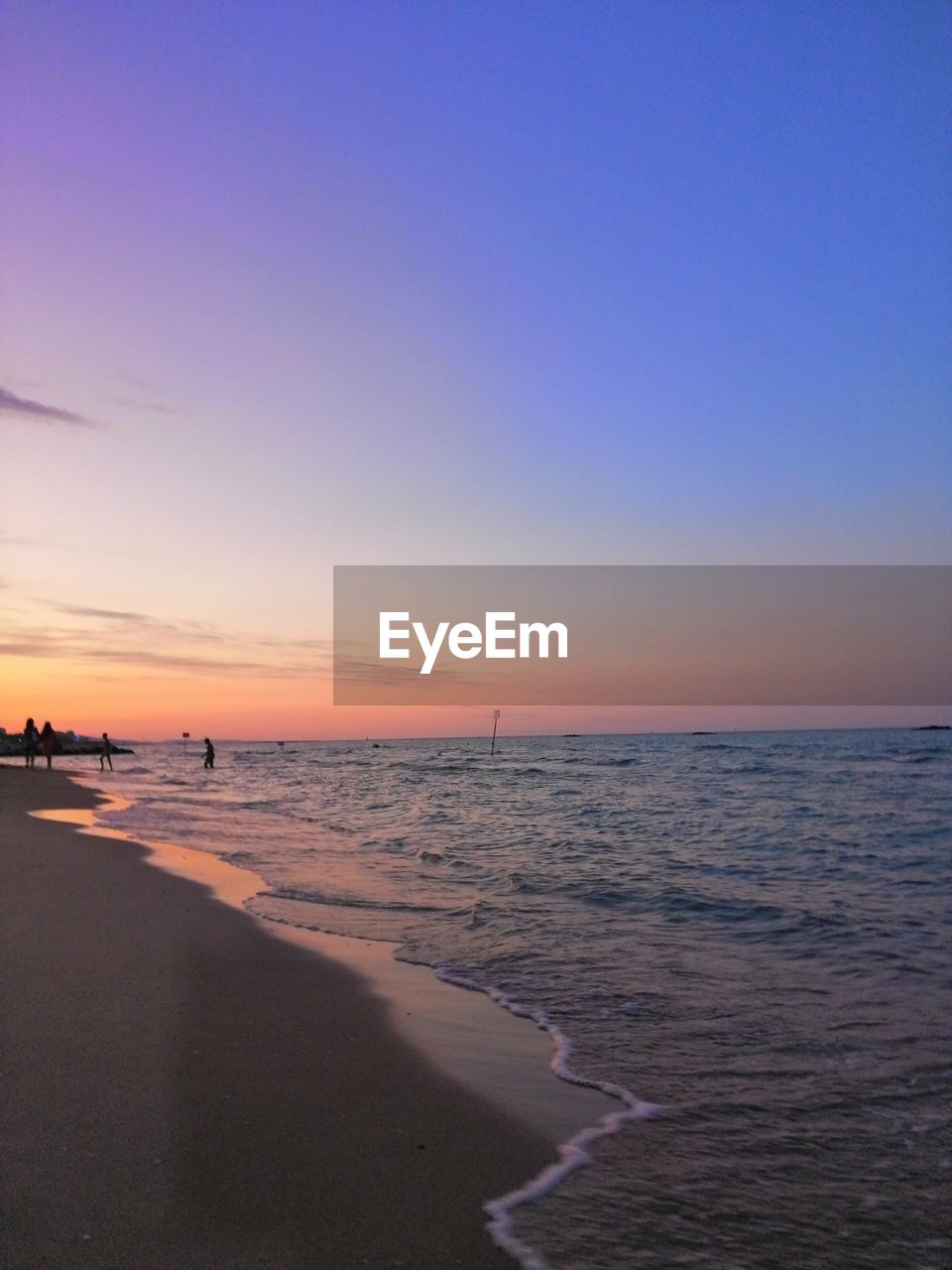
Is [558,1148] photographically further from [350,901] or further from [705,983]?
[350,901]

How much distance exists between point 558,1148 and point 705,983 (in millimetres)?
3894

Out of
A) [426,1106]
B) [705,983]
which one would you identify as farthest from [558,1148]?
[705,983]

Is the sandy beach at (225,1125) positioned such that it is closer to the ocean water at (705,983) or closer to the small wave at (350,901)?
the ocean water at (705,983)

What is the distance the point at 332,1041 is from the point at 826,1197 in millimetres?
3128

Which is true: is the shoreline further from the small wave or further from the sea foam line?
the small wave

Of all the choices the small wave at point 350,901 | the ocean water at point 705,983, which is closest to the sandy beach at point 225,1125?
the ocean water at point 705,983

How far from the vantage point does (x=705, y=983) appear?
802 centimetres

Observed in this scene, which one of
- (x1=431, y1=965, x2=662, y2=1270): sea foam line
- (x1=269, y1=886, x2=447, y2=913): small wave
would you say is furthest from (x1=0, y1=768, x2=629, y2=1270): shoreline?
(x1=269, y1=886, x2=447, y2=913): small wave

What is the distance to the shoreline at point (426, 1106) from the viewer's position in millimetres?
3391

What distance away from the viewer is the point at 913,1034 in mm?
6633

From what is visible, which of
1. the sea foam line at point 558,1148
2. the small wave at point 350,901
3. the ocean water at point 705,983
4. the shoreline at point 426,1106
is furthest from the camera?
the small wave at point 350,901

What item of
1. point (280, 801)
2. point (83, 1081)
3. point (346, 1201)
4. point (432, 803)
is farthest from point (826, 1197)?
point (280, 801)

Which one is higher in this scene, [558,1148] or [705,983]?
[558,1148]

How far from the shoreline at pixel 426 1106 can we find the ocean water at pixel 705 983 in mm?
210
